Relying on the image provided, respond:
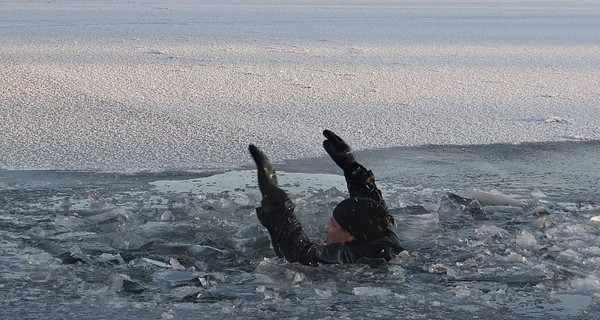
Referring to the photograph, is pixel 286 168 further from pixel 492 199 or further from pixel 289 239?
pixel 289 239

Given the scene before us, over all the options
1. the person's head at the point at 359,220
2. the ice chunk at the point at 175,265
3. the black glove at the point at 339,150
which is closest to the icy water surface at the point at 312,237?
the ice chunk at the point at 175,265

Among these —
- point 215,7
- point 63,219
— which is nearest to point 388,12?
point 215,7

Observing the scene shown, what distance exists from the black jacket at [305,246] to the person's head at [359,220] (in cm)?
3

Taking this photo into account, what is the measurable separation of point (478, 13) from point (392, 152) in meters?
10.3

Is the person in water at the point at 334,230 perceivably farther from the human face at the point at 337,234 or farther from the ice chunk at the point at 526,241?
the ice chunk at the point at 526,241

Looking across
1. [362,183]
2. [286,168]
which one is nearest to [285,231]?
[362,183]

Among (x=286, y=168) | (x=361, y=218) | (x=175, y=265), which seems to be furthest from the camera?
(x=286, y=168)

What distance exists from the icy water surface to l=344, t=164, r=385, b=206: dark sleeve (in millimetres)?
210

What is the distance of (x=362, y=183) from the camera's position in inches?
186

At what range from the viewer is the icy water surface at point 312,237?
3525mm

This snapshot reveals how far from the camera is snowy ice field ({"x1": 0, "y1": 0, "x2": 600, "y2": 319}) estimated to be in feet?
12.1

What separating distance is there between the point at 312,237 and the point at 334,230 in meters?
0.44

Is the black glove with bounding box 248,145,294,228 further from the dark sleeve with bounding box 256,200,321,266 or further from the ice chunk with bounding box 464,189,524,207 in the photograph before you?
the ice chunk with bounding box 464,189,524,207

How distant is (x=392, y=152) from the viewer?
625 centimetres
